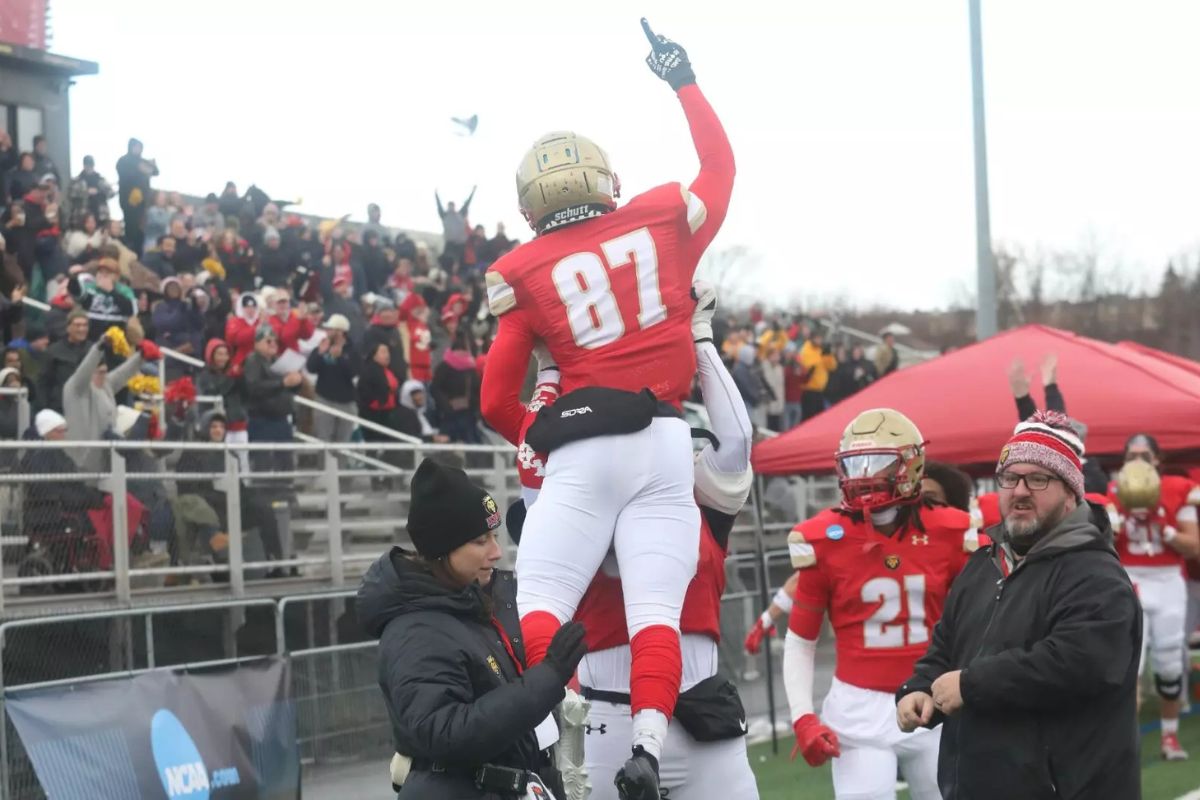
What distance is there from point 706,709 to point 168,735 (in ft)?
13.1

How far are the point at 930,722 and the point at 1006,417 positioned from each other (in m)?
7.73

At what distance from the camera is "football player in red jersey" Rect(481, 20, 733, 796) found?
486cm

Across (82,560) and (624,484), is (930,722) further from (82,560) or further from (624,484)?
(82,560)

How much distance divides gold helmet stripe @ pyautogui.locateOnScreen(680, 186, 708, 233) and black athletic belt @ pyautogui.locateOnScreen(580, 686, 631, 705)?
1459 mm

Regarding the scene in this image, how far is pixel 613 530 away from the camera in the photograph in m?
4.96

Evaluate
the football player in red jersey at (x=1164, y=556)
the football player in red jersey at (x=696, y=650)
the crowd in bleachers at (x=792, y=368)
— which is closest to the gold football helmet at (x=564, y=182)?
the football player in red jersey at (x=696, y=650)

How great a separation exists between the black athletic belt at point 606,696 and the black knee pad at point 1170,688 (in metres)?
7.51

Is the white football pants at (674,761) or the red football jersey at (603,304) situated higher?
the red football jersey at (603,304)

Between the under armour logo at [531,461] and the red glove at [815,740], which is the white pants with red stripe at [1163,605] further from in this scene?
the under armour logo at [531,461]

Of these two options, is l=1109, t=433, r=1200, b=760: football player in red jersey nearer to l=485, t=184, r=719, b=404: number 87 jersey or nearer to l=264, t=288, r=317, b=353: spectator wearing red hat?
l=264, t=288, r=317, b=353: spectator wearing red hat

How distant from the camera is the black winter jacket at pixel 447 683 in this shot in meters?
3.88

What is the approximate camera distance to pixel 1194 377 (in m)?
12.7

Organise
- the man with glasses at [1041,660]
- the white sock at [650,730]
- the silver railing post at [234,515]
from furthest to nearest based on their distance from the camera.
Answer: the silver railing post at [234,515]
the white sock at [650,730]
the man with glasses at [1041,660]

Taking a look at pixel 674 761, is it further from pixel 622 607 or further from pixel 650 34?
pixel 650 34
